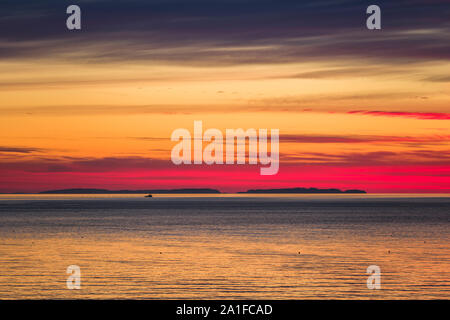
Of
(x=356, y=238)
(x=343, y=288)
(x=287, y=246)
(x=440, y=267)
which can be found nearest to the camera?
(x=343, y=288)

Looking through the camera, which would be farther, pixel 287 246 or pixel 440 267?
pixel 287 246

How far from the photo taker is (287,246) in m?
75.1

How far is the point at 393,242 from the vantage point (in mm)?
81562

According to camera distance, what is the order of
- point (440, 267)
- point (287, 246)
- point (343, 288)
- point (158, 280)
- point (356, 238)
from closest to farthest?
point (343, 288), point (158, 280), point (440, 267), point (287, 246), point (356, 238)

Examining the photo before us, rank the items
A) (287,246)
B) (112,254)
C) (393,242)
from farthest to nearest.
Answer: (393,242)
(287,246)
(112,254)

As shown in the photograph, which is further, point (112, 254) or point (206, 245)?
point (206, 245)

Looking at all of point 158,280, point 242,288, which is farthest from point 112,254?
point 242,288
